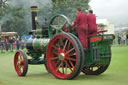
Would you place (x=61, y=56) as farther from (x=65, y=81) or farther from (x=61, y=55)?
(x=65, y=81)

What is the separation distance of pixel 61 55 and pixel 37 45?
134 cm

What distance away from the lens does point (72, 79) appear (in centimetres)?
725

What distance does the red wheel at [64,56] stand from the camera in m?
7.05

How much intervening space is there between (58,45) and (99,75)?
1476mm

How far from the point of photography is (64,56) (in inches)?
295

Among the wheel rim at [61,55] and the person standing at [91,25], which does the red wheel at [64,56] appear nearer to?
the wheel rim at [61,55]

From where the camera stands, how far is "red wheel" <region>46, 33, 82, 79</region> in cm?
705

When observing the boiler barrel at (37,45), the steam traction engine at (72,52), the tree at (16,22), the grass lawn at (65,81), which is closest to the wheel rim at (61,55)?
the steam traction engine at (72,52)

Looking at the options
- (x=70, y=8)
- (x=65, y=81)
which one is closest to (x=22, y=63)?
(x=65, y=81)

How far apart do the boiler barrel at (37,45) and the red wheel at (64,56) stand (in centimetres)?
54

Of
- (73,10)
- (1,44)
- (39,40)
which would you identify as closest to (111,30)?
(1,44)

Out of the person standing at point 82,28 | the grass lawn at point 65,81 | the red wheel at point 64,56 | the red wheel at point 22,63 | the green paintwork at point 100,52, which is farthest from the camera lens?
the red wheel at point 22,63

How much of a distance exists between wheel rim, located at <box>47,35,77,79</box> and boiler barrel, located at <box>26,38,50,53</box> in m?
0.53

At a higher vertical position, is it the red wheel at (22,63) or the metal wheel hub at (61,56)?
the metal wheel hub at (61,56)
